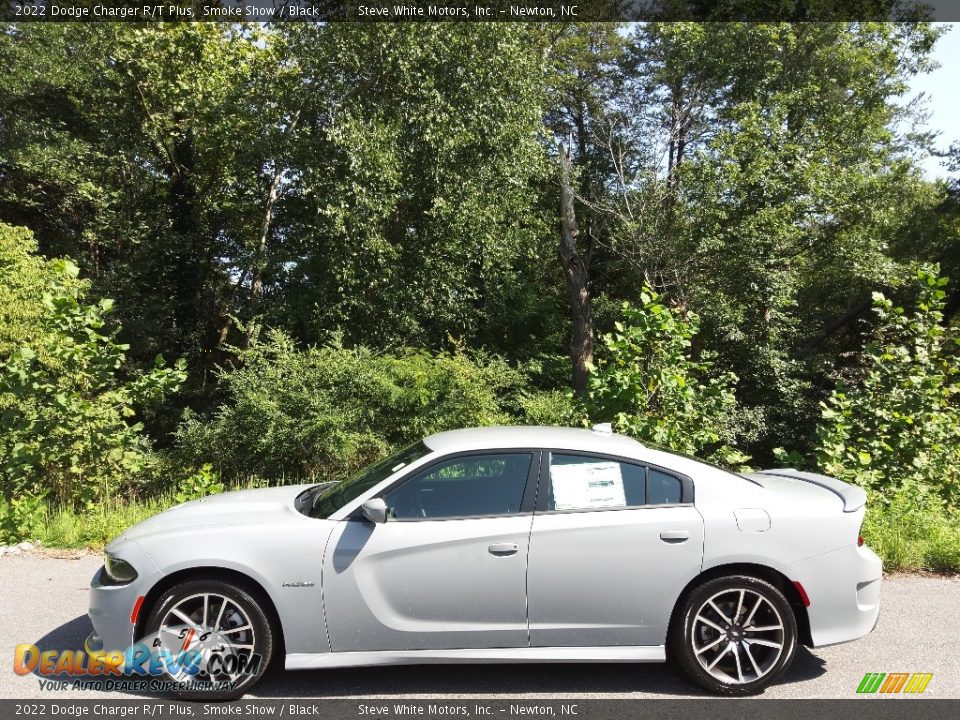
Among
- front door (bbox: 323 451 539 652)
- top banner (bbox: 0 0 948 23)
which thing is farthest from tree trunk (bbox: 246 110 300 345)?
front door (bbox: 323 451 539 652)

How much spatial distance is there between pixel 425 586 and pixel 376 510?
19.7 inches

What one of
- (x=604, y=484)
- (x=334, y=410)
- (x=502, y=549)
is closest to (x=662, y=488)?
(x=604, y=484)

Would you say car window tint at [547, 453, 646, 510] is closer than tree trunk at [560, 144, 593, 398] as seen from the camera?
Yes

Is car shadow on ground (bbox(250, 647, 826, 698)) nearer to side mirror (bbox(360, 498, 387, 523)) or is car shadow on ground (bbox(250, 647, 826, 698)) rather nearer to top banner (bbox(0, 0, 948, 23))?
side mirror (bbox(360, 498, 387, 523))

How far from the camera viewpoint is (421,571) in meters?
4.45

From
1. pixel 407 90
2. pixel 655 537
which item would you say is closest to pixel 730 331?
pixel 407 90

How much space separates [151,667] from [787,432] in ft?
53.5

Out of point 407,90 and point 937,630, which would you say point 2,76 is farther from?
point 937,630

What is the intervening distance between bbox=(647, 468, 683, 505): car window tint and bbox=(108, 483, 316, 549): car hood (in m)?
2.07

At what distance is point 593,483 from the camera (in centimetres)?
472

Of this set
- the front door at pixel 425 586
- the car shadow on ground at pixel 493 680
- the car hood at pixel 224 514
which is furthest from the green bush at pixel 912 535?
the car hood at pixel 224 514

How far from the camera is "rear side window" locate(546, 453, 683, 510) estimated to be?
15.3ft

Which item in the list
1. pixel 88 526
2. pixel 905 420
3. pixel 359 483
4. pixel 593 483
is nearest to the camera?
pixel 593 483

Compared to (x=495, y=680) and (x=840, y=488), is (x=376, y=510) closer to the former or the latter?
(x=495, y=680)
